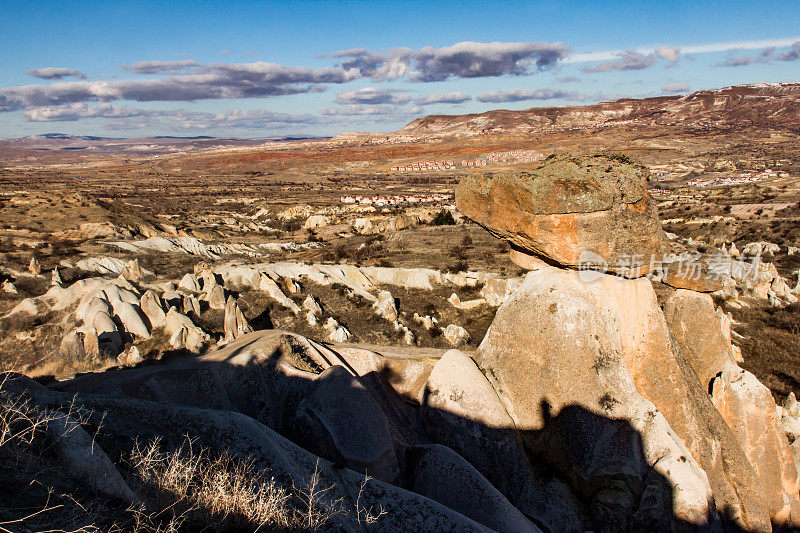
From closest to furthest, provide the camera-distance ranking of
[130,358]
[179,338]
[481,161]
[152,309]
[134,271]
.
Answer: [130,358], [179,338], [152,309], [134,271], [481,161]

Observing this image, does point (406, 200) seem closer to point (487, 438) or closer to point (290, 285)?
point (290, 285)

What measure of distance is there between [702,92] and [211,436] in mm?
206171

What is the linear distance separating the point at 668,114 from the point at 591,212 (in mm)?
174513

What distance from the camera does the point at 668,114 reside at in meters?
149

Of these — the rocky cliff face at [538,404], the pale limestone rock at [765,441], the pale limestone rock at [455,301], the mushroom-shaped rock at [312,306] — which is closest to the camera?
the rocky cliff face at [538,404]

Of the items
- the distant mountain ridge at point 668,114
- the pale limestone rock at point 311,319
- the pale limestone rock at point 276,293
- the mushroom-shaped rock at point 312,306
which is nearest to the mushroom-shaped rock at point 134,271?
the pale limestone rock at point 276,293

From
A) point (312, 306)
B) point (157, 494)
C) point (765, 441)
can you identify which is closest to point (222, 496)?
point (157, 494)

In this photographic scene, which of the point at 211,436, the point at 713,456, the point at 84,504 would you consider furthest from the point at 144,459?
the point at 713,456

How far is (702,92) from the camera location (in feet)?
538

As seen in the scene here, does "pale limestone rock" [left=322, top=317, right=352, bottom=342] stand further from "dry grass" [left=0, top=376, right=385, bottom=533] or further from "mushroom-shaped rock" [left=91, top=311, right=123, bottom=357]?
"dry grass" [left=0, top=376, right=385, bottom=533]

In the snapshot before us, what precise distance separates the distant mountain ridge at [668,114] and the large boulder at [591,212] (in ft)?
493

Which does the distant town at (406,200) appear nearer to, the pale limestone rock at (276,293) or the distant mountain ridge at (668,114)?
the pale limestone rock at (276,293)

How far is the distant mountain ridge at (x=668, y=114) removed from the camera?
13200 centimetres

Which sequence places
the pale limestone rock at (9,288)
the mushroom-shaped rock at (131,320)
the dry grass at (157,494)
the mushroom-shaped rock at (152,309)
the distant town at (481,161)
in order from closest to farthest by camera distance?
the dry grass at (157,494) < the mushroom-shaped rock at (131,320) < the mushroom-shaped rock at (152,309) < the pale limestone rock at (9,288) < the distant town at (481,161)
